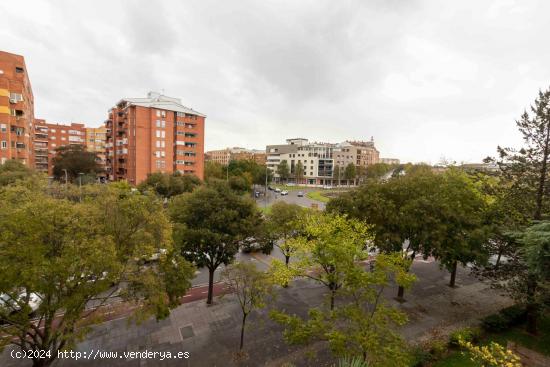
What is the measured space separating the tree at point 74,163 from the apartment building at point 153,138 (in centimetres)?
543

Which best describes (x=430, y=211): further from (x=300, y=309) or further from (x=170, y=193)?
(x=170, y=193)

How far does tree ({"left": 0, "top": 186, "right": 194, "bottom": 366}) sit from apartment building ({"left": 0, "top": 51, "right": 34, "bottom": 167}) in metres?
38.0

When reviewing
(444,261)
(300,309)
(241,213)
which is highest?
(241,213)

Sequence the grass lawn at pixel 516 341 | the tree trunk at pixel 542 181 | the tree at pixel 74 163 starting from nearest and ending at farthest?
the grass lawn at pixel 516 341, the tree trunk at pixel 542 181, the tree at pixel 74 163

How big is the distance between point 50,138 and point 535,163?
11812 centimetres

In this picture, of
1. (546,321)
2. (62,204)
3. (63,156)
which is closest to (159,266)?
(62,204)

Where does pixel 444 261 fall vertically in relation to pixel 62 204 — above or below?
below

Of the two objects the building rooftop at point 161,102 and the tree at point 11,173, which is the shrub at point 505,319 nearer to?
the tree at point 11,173

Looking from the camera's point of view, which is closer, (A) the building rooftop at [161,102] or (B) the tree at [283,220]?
(B) the tree at [283,220]

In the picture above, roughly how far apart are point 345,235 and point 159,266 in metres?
9.68

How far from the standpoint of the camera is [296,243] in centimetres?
1528

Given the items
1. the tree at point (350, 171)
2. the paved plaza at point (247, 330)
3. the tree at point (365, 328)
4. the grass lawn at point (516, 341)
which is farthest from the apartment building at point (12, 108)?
the tree at point (350, 171)

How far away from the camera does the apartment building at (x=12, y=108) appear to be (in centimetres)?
3853

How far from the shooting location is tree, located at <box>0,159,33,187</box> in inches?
1119
